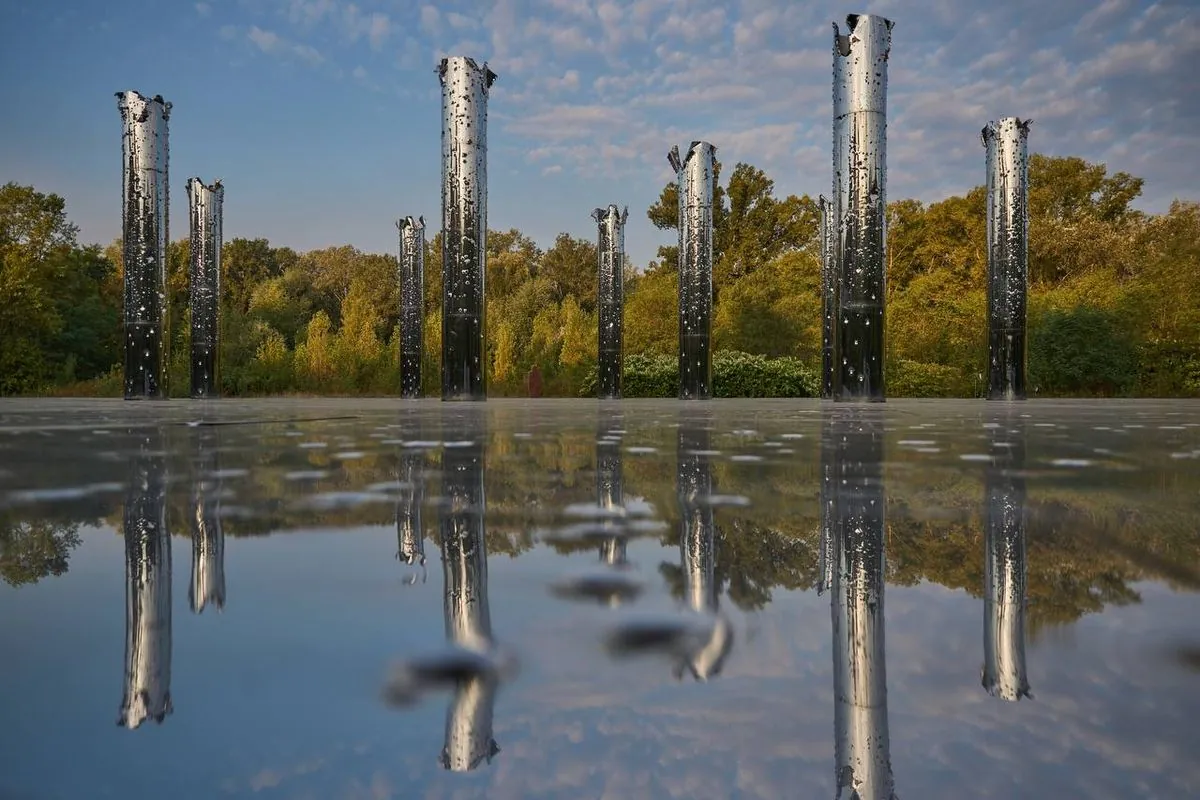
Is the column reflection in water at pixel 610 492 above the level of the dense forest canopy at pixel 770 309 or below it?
below

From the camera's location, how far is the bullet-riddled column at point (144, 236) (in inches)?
422

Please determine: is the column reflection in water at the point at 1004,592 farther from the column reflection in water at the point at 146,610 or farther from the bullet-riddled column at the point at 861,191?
the bullet-riddled column at the point at 861,191

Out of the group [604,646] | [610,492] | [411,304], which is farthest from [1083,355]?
[604,646]

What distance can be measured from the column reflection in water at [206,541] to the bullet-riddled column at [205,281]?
12.2 metres

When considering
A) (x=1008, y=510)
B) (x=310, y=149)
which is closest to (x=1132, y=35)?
(x=310, y=149)

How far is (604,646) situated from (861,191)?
9.43 meters

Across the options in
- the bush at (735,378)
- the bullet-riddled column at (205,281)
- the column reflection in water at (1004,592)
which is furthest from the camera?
the bush at (735,378)

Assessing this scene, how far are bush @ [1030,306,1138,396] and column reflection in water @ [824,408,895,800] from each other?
745 inches

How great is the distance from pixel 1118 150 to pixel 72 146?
1248 inches

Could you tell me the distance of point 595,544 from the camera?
139 centimetres

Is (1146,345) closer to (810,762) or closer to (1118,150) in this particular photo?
(1118,150)

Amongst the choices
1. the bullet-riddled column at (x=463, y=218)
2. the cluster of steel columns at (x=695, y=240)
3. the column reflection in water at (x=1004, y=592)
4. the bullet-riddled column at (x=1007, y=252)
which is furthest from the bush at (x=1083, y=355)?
the column reflection in water at (x=1004, y=592)

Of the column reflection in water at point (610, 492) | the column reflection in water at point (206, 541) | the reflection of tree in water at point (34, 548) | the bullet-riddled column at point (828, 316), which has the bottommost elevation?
the column reflection in water at point (610, 492)

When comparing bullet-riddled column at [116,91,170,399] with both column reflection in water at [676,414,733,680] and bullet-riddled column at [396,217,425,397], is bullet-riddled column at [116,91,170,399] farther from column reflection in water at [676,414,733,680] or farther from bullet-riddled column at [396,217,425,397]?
column reflection in water at [676,414,733,680]
